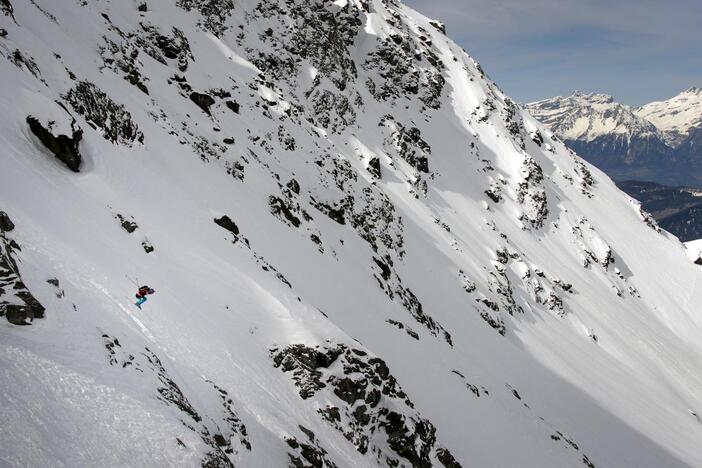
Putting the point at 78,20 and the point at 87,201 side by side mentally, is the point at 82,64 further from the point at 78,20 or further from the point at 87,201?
the point at 87,201

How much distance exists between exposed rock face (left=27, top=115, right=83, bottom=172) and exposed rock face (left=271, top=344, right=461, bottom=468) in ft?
37.6

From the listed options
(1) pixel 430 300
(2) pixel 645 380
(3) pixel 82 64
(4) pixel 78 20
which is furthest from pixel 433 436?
(2) pixel 645 380

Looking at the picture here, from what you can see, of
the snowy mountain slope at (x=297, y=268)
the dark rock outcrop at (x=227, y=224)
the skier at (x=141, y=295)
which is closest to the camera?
the snowy mountain slope at (x=297, y=268)

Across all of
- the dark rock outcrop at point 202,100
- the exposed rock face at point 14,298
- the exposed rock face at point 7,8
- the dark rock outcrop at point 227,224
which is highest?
the dark rock outcrop at point 202,100

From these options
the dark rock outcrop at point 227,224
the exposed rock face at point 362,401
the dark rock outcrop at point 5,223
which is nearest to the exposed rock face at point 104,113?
the dark rock outcrop at point 227,224

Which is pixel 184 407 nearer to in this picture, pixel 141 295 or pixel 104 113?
pixel 141 295

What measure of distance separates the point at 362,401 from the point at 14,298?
1268 cm

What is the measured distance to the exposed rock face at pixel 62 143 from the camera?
17000 mm

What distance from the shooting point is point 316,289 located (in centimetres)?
2631

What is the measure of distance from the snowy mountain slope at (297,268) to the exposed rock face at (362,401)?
9cm

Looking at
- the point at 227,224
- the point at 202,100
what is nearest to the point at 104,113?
the point at 227,224

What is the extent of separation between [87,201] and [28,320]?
29.6 ft

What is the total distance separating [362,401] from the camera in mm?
17594

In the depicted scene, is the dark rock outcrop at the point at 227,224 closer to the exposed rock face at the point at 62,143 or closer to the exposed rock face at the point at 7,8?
the exposed rock face at the point at 62,143
